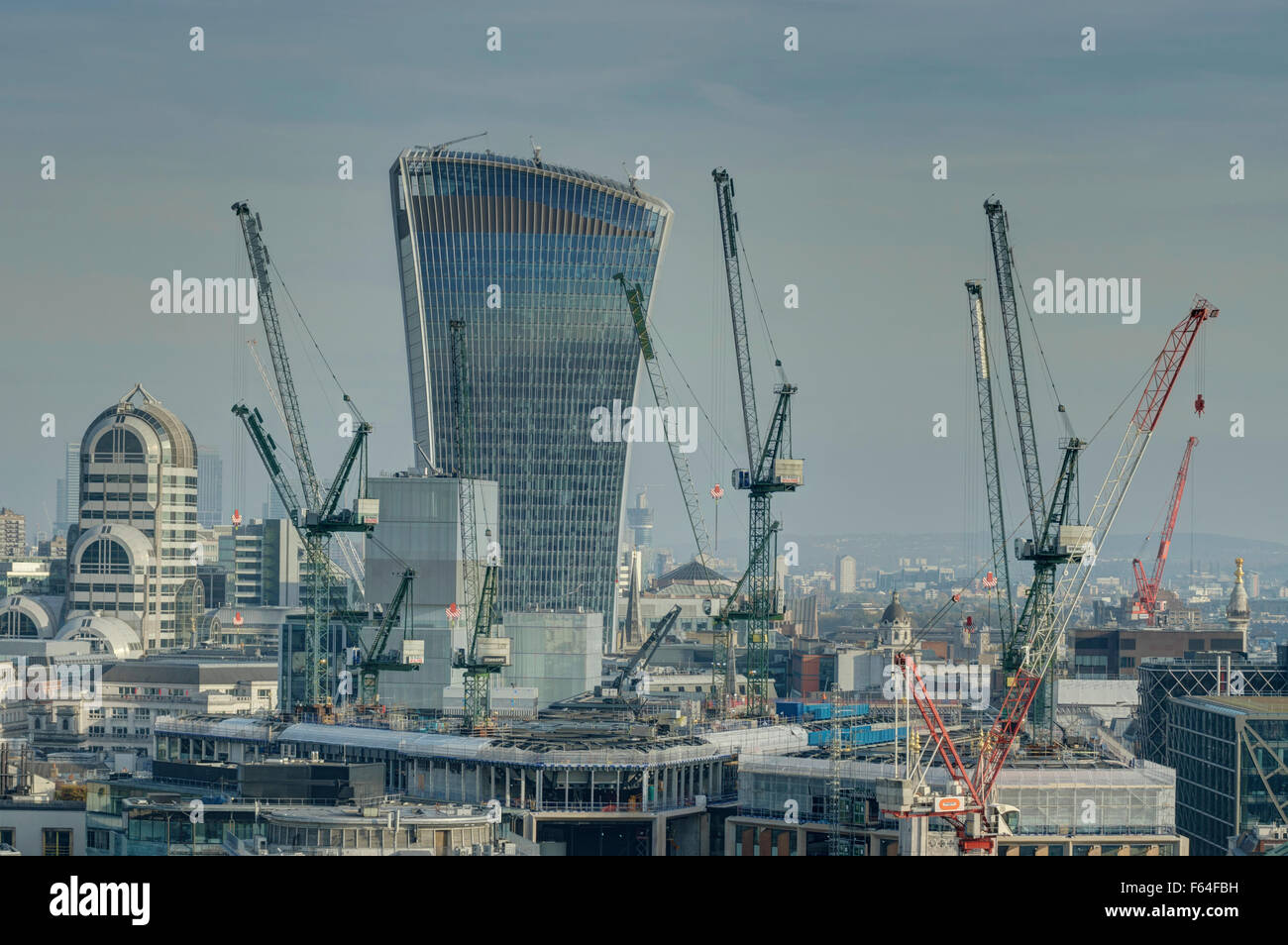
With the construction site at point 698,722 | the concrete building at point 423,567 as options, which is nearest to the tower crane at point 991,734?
the construction site at point 698,722

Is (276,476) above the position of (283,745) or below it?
above

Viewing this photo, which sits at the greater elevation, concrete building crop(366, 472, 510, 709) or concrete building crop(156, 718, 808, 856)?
concrete building crop(366, 472, 510, 709)

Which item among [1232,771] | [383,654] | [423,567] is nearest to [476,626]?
[383,654]

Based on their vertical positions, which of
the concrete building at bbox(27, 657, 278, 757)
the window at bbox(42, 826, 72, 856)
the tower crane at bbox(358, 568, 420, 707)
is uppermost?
the tower crane at bbox(358, 568, 420, 707)

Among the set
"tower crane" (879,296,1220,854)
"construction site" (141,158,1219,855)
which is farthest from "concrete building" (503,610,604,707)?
"tower crane" (879,296,1220,854)

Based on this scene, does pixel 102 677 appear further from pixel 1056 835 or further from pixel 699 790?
pixel 1056 835

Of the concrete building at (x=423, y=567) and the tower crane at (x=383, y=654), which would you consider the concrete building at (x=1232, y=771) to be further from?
the concrete building at (x=423, y=567)

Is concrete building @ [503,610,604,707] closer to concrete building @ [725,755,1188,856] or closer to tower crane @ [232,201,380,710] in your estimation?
tower crane @ [232,201,380,710]

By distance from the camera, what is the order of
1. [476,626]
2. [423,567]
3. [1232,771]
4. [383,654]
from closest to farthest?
1. [1232,771]
2. [476,626]
3. [383,654]
4. [423,567]

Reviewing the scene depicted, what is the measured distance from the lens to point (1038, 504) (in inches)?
5379

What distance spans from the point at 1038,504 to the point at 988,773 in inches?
1782

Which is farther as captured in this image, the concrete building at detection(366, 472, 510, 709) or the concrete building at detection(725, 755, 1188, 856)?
the concrete building at detection(366, 472, 510, 709)

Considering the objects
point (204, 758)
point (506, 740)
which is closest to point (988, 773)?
point (506, 740)

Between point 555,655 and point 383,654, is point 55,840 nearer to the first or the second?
point 383,654
